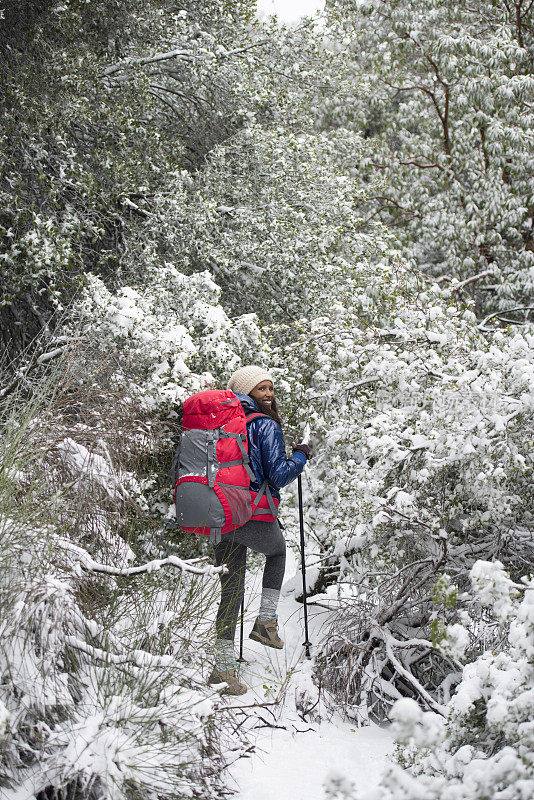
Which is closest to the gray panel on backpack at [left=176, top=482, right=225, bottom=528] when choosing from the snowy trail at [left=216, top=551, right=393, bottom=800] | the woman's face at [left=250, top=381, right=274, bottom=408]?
the woman's face at [left=250, top=381, right=274, bottom=408]

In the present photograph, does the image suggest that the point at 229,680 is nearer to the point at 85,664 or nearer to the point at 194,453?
the point at 85,664

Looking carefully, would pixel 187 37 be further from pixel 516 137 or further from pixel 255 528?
pixel 255 528

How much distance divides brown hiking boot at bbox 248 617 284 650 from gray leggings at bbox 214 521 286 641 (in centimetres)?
19

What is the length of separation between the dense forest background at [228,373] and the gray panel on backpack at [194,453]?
1.18 ft

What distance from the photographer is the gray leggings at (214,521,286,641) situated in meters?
4.00

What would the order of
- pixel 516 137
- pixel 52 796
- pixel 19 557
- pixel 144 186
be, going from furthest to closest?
pixel 516 137 → pixel 144 186 → pixel 19 557 → pixel 52 796

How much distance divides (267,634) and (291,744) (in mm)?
854

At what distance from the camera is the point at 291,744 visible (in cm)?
340

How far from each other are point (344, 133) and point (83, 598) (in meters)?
9.43

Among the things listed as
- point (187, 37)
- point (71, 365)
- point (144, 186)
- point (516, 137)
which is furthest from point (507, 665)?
point (516, 137)

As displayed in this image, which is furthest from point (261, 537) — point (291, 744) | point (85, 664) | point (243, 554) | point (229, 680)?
point (85, 664)

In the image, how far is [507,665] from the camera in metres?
2.68

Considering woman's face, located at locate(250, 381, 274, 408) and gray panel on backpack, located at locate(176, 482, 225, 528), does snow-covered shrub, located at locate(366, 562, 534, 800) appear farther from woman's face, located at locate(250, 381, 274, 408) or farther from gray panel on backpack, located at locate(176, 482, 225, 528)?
woman's face, located at locate(250, 381, 274, 408)

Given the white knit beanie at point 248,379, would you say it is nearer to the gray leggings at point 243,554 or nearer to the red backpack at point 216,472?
the red backpack at point 216,472
